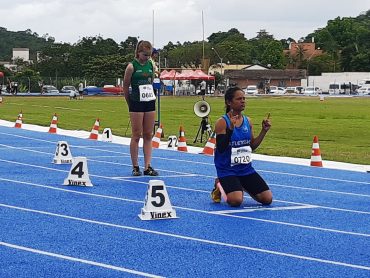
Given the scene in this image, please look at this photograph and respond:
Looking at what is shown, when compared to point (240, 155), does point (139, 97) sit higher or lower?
higher

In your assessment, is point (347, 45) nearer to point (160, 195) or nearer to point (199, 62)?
point (199, 62)

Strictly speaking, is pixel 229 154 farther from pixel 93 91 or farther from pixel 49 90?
pixel 49 90

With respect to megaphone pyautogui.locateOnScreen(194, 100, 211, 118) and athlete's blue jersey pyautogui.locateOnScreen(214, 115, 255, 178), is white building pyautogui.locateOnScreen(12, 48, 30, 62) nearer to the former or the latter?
megaphone pyautogui.locateOnScreen(194, 100, 211, 118)

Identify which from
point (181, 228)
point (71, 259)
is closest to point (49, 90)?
point (181, 228)

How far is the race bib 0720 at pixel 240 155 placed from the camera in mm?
9414

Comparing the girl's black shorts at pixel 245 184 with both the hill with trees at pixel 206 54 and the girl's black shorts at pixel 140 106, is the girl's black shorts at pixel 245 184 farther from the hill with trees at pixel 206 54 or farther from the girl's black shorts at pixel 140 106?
the hill with trees at pixel 206 54

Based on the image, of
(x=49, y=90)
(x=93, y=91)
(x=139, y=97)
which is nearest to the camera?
(x=139, y=97)

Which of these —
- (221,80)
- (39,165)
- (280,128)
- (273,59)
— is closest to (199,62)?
(221,80)

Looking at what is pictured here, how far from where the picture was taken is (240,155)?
9.45 metres

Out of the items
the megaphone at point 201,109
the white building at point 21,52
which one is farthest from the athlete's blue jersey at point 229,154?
the white building at point 21,52

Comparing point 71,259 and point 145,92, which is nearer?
point 71,259

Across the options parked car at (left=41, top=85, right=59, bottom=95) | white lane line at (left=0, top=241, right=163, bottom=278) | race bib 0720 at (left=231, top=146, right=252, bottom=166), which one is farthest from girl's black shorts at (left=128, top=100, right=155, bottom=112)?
parked car at (left=41, top=85, right=59, bottom=95)

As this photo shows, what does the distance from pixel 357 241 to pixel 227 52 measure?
14040 centimetres

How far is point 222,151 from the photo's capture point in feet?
30.9
